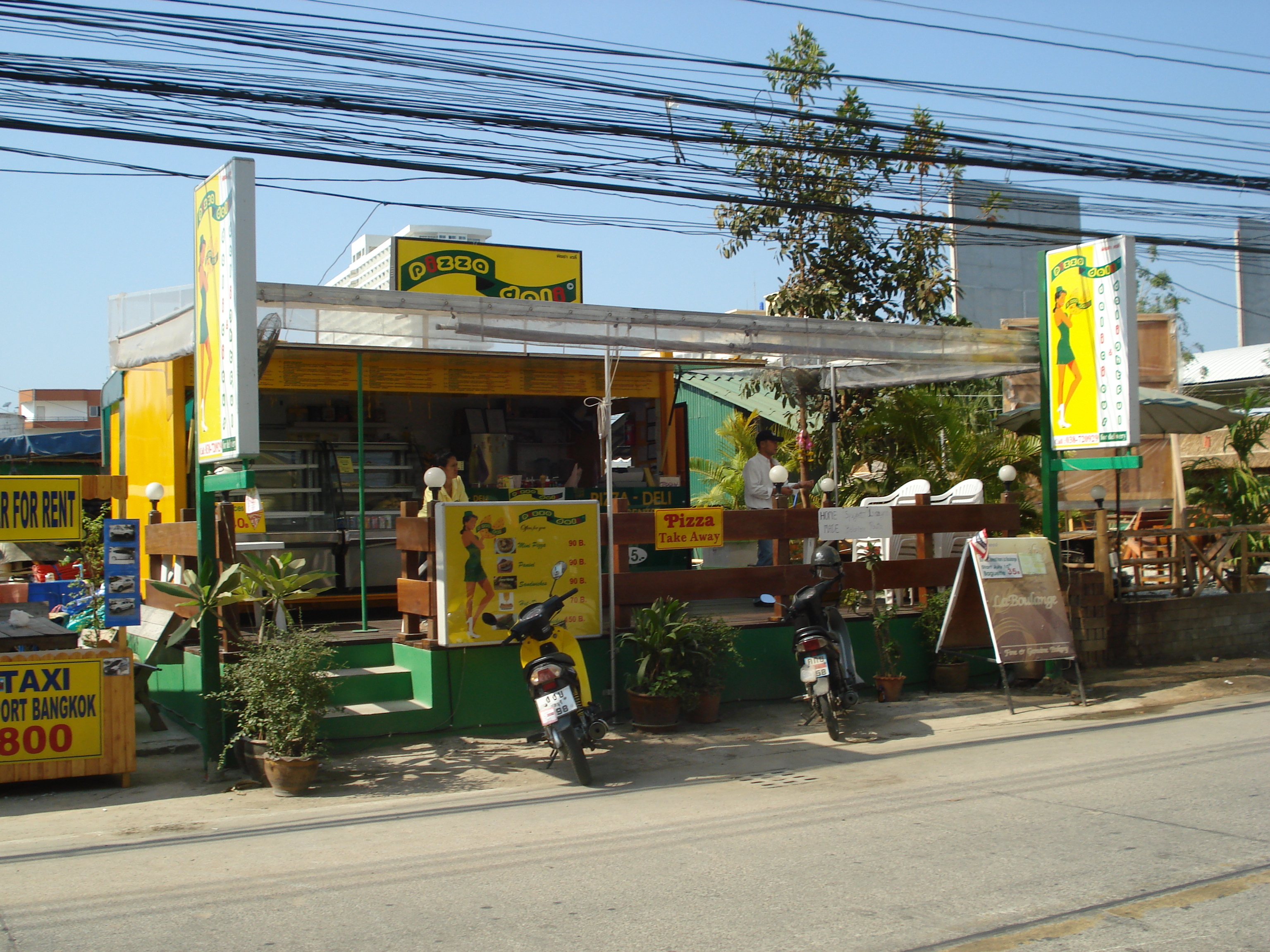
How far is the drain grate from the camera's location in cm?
736

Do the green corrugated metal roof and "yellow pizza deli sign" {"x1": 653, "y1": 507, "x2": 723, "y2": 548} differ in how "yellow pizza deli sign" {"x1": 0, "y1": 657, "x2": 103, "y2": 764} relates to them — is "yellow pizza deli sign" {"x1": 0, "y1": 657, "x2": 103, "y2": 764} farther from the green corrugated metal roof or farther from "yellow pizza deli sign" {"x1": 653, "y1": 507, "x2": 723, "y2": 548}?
the green corrugated metal roof

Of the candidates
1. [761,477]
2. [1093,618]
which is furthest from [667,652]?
[1093,618]

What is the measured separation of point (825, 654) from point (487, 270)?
8326 mm

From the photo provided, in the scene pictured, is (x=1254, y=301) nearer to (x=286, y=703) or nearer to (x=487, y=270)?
(x=487, y=270)

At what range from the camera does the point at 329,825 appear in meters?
6.45

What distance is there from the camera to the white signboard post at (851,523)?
993 centimetres

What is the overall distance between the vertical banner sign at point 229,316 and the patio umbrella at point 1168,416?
31.4 ft

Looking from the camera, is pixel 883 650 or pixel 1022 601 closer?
pixel 1022 601

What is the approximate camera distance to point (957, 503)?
1139 centimetres

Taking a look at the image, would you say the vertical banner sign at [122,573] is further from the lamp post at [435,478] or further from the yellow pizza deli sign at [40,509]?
the lamp post at [435,478]

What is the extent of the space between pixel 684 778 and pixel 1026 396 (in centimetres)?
1554

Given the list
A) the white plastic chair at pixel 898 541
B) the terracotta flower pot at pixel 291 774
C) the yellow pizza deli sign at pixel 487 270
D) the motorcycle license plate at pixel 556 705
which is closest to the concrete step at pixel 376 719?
the terracotta flower pot at pixel 291 774

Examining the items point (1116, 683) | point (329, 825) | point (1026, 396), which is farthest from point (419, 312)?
point (1026, 396)

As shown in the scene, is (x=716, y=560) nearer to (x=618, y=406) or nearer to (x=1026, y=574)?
(x=618, y=406)
